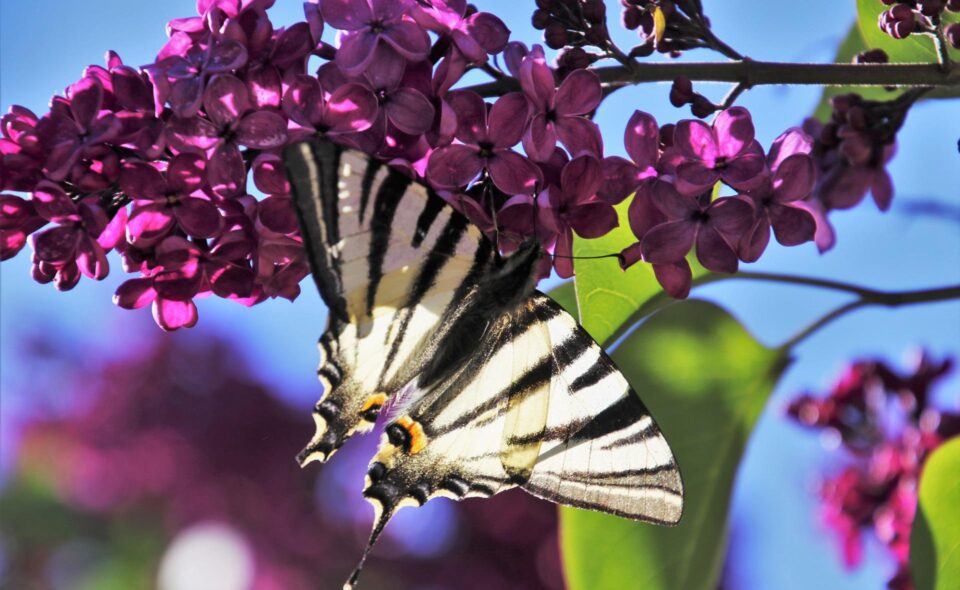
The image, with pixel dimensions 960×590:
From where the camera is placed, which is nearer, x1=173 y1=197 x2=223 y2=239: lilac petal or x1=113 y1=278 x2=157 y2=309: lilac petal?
x1=173 y1=197 x2=223 y2=239: lilac petal

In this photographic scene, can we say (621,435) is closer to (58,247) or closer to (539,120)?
(539,120)

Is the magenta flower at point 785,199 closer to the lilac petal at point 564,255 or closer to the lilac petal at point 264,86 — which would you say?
the lilac petal at point 564,255

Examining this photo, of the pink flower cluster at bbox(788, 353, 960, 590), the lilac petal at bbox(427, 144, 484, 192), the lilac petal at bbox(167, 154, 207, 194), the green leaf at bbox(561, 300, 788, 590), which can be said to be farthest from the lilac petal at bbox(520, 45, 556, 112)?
the pink flower cluster at bbox(788, 353, 960, 590)

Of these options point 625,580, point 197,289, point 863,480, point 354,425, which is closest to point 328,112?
point 197,289

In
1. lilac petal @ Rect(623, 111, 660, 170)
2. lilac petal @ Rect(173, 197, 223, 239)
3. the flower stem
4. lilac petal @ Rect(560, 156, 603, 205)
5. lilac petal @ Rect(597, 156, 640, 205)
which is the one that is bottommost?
lilac petal @ Rect(173, 197, 223, 239)

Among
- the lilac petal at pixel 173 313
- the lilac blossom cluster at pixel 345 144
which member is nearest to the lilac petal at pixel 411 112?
the lilac blossom cluster at pixel 345 144

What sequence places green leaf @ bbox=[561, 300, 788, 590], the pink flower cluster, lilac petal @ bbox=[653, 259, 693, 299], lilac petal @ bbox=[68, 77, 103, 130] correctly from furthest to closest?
the pink flower cluster < green leaf @ bbox=[561, 300, 788, 590] < lilac petal @ bbox=[653, 259, 693, 299] < lilac petal @ bbox=[68, 77, 103, 130]

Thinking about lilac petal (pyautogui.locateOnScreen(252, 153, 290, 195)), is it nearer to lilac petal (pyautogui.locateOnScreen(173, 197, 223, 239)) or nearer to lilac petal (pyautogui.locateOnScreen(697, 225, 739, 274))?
lilac petal (pyautogui.locateOnScreen(173, 197, 223, 239))
